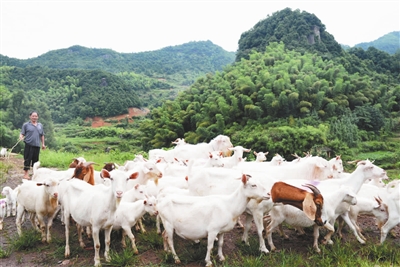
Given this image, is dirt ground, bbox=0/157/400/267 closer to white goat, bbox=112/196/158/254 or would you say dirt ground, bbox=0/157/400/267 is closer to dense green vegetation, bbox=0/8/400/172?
white goat, bbox=112/196/158/254

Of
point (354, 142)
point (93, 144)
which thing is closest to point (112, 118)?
point (93, 144)

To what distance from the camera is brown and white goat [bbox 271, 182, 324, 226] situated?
17.3ft

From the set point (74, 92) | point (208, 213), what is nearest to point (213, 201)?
point (208, 213)

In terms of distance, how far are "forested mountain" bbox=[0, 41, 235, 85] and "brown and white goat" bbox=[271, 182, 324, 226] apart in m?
98.4

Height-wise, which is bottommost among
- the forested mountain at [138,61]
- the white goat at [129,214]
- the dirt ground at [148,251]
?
the dirt ground at [148,251]

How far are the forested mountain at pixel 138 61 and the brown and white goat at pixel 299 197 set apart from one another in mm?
98425

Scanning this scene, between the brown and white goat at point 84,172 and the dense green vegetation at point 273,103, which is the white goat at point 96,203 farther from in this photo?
the dense green vegetation at point 273,103

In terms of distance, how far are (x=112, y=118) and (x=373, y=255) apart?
61679 mm

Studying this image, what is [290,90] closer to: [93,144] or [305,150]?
[305,150]

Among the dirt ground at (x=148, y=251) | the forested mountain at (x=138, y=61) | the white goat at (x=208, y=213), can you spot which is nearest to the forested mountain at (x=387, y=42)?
the forested mountain at (x=138, y=61)

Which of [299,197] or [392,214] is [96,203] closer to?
[299,197]

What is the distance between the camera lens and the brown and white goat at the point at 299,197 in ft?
17.3

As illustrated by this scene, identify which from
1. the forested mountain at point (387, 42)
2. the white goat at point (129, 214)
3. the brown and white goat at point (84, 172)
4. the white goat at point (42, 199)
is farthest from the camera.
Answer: the forested mountain at point (387, 42)

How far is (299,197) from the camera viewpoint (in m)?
5.31
